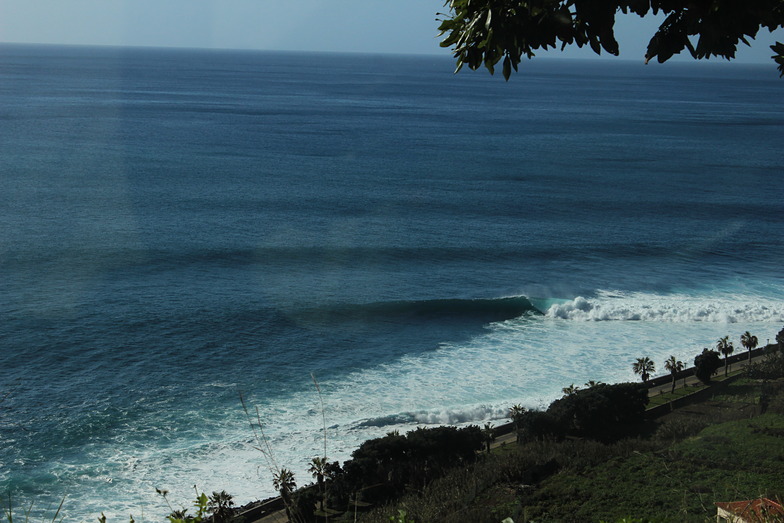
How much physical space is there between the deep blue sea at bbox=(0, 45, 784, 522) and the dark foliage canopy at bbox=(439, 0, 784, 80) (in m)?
12.6

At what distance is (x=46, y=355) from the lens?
36.7 metres

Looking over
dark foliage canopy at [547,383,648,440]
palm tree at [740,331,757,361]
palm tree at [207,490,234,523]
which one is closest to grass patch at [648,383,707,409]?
dark foliage canopy at [547,383,648,440]

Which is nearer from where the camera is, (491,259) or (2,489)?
(2,489)

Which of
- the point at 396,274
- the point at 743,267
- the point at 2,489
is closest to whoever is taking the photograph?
the point at 2,489

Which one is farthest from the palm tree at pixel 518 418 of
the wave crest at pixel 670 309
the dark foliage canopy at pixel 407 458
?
the wave crest at pixel 670 309

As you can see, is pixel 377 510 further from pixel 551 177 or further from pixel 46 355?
pixel 551 177

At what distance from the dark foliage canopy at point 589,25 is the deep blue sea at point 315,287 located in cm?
1256

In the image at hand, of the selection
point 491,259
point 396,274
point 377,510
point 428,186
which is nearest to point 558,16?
point 377,510

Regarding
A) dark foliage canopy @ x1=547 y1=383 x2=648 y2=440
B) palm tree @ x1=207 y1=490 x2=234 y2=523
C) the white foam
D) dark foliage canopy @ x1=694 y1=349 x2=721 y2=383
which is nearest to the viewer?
palm tree @ x1=207 y1=490 x2=234 y2=523

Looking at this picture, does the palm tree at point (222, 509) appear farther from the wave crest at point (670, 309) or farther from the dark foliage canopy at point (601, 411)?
the wave crest at point (670, 309)

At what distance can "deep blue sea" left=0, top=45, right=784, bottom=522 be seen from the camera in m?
30.5

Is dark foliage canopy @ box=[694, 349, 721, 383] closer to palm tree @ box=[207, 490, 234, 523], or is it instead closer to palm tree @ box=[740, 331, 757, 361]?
palm tree @ box=[740, 331, 757, 361]

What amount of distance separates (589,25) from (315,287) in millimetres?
42635

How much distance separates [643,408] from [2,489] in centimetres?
2358
